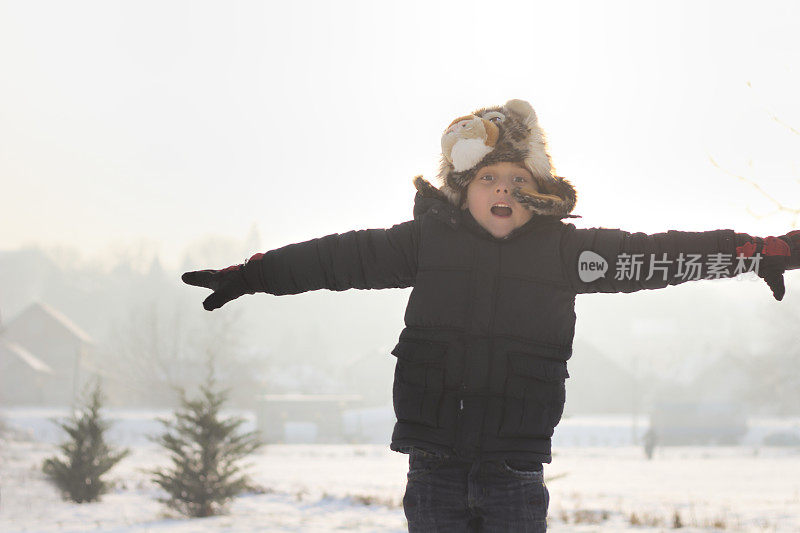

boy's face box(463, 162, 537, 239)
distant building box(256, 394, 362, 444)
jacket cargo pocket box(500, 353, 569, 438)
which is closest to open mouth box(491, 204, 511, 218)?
boy's face box(463, 162, 537, 239)

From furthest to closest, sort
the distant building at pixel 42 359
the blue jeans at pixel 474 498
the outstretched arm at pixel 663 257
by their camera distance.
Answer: the distant building at pixel 42 359
the outstretched arm at pixel 663 257
the blue jeans at pixel 474 498

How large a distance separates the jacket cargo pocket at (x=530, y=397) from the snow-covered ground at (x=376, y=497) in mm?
5702

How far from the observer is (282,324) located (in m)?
86.5

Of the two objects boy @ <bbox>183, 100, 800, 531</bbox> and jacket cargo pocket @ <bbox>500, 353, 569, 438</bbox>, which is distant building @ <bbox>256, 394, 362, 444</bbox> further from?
jacket cargo pocket @ <bbox>500, 353, 569, 438</bbox>

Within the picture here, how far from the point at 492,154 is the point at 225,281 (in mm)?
1266

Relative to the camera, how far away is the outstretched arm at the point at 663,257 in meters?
3.22

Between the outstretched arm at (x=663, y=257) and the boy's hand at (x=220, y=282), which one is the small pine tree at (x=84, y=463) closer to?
the boy's hand at (x=220, y=282)

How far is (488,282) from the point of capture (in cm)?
310

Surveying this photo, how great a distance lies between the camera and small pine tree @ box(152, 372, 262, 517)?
39.0 feet

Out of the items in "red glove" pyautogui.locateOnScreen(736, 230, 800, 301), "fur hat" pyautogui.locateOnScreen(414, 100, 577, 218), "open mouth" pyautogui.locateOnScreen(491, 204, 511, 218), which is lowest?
"red glove" pyautogui.locateOnScreen(736, 230, 800, 301)

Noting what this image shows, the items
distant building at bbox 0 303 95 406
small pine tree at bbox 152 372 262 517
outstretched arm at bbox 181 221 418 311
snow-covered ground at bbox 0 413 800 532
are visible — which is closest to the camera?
outstretched arm at bbox 181 221 418 311

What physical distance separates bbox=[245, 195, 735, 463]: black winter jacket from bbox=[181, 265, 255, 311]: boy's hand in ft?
0.85

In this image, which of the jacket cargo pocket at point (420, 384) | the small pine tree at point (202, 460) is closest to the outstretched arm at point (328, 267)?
the jacket cargo pocket at point (420, 384)

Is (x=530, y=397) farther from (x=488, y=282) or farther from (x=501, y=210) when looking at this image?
(x=501, y=210)
